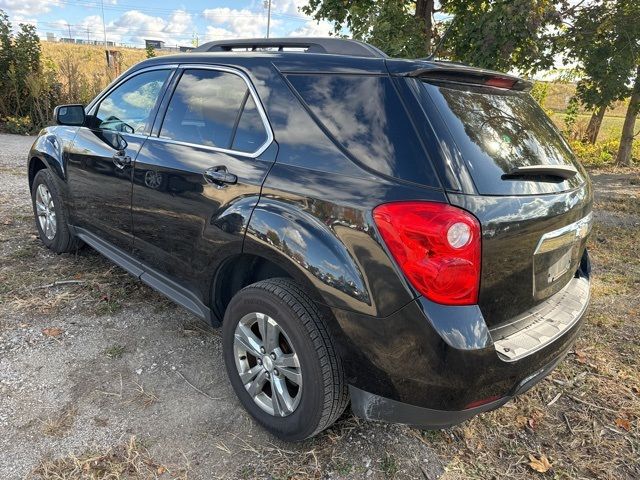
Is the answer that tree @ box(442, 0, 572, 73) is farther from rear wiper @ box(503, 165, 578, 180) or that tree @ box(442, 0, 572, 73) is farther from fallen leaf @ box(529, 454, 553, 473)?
fallen leaf @ box(529, 454, 553, 473)

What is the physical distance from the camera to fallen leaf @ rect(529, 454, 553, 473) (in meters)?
2.19

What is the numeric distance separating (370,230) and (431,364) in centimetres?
55

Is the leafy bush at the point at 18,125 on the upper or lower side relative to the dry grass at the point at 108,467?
upper

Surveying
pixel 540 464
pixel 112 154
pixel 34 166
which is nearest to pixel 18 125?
pixel 34 166

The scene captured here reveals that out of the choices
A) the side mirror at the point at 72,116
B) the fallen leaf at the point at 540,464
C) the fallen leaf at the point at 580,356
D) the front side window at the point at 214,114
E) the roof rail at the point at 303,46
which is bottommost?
the fallen leaf at the point at 540,464

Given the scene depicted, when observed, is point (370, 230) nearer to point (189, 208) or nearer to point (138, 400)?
point (189, 208)

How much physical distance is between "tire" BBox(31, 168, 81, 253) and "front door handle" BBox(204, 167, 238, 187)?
213 cm

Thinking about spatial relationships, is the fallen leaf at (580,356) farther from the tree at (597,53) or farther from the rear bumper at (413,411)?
the tree at (597,53)

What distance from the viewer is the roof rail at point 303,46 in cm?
221

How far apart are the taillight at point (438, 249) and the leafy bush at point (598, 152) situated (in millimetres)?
13093

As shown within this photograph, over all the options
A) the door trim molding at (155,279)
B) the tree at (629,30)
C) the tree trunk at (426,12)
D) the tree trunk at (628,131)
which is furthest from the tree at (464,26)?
the door trim molding at (155,279)

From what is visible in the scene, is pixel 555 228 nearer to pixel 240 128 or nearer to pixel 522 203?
pixel 522 203

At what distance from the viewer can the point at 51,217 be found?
4137mm

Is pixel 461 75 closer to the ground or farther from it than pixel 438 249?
farther from it
